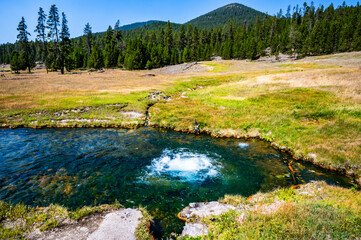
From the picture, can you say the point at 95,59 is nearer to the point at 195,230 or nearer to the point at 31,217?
the point at 31,217

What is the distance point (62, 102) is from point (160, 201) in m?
31.0

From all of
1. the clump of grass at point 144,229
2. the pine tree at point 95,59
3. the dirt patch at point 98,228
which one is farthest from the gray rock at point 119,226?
the pine tree at point 95,59

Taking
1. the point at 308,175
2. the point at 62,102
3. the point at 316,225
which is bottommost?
the point at 308,175

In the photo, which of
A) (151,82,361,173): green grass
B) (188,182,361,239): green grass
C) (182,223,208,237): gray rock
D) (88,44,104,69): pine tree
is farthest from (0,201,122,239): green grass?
(88,44,104,69): pine tree

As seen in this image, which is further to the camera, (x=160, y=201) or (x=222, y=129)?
(x=222, y=129)

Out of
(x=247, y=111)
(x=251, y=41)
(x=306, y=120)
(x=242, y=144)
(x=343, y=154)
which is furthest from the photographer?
(x=251, y=41)

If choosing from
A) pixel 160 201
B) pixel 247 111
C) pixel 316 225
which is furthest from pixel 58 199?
pixel 247 111

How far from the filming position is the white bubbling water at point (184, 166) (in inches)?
512

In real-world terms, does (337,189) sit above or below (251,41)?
below

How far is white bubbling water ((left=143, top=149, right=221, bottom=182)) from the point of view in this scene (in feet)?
42.7

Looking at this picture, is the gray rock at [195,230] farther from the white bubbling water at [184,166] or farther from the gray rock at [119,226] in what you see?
the white bubbling water at [184,166]

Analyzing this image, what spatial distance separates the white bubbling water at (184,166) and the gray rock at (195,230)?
184 inches

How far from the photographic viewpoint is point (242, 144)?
19.2m

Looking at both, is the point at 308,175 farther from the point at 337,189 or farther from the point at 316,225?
the point at 316,225
